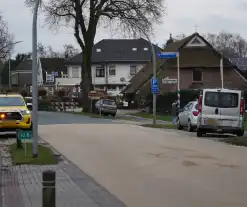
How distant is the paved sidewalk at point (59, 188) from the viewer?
30.1ft

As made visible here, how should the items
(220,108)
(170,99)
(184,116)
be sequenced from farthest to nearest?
(170,99), (184,116), (220,108)

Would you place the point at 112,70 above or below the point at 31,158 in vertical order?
above

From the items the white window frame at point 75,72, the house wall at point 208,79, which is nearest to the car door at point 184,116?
the house wall at point 208,79

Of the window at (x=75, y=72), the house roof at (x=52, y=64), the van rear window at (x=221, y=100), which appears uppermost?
the house roof at (x=52, y=64)

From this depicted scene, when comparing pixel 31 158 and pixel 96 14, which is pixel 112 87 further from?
pixel 31 158

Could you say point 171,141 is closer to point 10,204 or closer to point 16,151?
point 16,151

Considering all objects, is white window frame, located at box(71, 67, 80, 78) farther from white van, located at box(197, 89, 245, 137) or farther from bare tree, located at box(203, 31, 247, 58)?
white van, located at box(197, 89, 245, 137)

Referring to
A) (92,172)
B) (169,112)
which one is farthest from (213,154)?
(169,112)

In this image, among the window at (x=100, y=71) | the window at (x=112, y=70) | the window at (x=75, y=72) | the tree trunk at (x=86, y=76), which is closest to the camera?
the tree trunk at (x=86, y=76)

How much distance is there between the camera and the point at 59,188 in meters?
10.5

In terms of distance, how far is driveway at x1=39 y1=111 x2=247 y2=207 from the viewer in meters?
9.69

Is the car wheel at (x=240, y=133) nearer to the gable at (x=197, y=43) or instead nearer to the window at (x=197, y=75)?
the window at (x=197, y=75)

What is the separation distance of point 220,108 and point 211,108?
0.35m

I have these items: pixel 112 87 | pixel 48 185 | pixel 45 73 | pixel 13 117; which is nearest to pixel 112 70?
pixel 112 87
